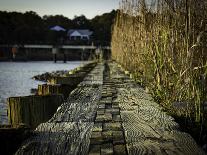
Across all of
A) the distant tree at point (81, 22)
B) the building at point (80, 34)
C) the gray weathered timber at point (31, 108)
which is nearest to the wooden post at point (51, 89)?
the gray weathered timber at point (31, 108)

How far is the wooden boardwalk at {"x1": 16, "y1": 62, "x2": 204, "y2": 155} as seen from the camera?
8.16 feet

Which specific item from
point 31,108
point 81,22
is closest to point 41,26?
point 81,22

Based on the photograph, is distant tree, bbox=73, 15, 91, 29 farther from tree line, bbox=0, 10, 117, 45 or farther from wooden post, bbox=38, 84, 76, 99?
wooden post, bbox=38, 84, 76, 99

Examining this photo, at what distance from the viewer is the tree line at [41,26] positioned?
284 ft

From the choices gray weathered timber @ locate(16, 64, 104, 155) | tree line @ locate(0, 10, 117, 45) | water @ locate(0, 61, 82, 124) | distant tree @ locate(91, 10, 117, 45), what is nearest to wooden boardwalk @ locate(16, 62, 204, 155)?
gray weathered timber @ locate(16, 64, 104, 155)

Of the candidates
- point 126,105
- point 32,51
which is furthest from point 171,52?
point 32,51

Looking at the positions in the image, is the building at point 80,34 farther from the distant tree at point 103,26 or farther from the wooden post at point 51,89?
the wooden post at point 51,89

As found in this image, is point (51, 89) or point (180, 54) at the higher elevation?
point (180, 54)

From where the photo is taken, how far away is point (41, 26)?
106 metres

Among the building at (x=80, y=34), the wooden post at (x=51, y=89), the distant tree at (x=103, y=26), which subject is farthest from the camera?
the building at (x=80, y=34)

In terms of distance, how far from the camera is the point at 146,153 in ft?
7.86

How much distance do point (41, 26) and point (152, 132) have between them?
105m

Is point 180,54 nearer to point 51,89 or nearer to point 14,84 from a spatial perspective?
point 51,89

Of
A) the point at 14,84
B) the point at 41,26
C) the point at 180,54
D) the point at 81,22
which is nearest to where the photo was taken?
A: the point at 180,54
